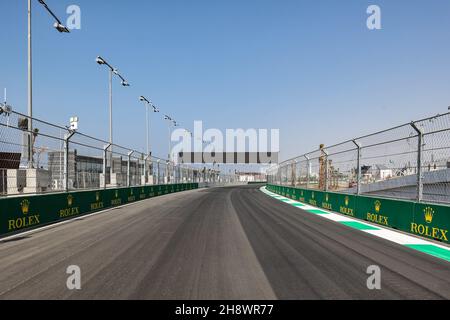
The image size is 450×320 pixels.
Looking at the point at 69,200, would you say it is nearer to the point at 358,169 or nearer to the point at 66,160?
the point at 66,160

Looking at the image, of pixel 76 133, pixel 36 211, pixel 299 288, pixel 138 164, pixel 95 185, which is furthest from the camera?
pixel 138 164

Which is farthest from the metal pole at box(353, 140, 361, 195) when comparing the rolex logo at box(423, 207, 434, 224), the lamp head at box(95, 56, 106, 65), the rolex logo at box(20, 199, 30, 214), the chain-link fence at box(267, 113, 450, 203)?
the lamp head at box(95, 56, 106, 65)

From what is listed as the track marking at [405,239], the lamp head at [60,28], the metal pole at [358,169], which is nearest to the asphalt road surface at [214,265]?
the track marking at [405,239]

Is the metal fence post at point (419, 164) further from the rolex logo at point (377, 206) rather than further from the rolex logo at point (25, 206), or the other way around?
the rolex logo at point (25, 206)

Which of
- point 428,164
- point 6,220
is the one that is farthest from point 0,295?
point 428,164

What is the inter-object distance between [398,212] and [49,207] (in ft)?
32.8

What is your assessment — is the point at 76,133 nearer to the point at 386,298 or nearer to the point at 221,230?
the point at 221,230

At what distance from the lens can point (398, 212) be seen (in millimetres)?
9625

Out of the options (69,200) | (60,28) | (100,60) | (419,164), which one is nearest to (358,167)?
(419,164)

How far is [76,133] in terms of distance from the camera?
12906mm

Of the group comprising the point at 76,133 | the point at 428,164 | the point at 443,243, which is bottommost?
the point at 443,243

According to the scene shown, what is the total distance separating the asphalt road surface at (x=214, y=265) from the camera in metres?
4.27

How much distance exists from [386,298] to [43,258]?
525 centimetres

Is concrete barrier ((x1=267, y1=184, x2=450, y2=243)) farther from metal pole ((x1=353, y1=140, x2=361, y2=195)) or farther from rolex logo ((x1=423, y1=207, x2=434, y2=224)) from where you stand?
metal pole ((x1=353, y1=140, x2=361, y2=195))
